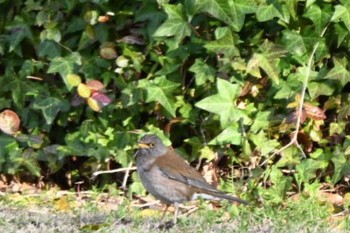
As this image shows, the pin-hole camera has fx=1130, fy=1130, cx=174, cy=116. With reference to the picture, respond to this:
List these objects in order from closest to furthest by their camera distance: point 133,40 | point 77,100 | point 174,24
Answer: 1. point 174,24
2. point 133,40
3. point 77,100

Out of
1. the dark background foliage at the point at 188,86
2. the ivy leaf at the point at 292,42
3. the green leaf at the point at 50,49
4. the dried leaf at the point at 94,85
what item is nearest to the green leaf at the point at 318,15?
the dark background foliage at the point at 188,86

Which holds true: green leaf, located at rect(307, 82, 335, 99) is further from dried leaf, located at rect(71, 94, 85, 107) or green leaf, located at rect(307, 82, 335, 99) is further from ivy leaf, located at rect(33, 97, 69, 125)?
ivy leaf, located at rect(33, 97, 69, 125)

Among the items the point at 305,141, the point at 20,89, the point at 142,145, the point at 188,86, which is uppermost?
the point at 20,89

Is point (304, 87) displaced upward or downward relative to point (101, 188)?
upward

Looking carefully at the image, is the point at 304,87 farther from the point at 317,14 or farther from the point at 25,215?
the point at 25,215

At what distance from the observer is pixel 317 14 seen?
8.57 m

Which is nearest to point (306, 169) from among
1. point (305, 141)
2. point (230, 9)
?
point (305, 141)

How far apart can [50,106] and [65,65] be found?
41 centimetres

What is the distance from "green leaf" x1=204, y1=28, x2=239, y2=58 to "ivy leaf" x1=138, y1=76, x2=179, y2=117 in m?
0.47

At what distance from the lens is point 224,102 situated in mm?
8680

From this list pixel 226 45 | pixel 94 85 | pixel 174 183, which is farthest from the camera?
pixel 94 85

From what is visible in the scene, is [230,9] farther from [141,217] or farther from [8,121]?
[8,121]

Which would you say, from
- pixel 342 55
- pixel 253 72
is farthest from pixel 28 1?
pixel 342 55

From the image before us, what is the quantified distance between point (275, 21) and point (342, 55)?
0.59m
